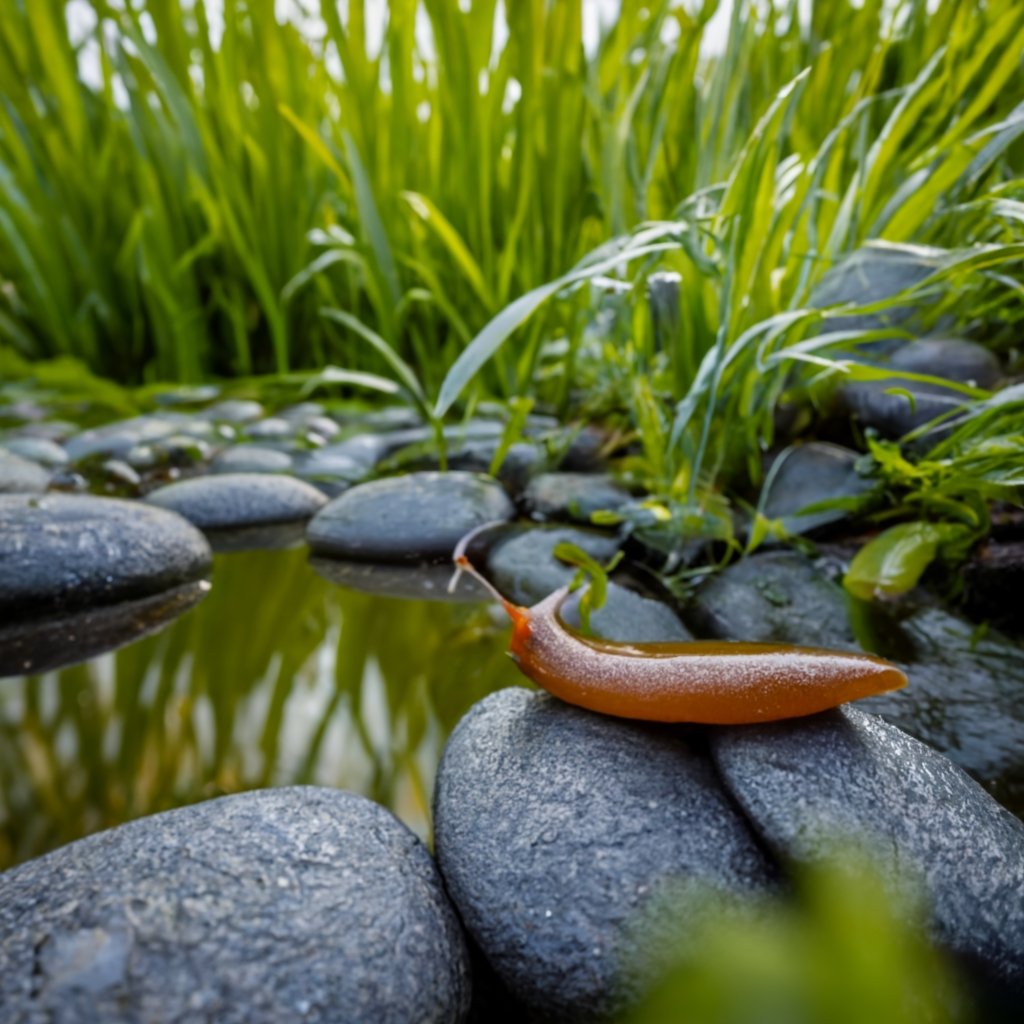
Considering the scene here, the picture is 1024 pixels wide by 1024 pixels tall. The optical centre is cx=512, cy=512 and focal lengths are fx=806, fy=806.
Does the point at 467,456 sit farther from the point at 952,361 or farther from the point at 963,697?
the point at 963,697

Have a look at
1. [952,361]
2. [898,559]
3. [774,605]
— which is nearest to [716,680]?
[774,605]

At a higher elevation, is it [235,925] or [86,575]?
[235,925]

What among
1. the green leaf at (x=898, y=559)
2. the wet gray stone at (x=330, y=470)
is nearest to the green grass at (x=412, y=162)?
the green leaf at (x=898, y=559)

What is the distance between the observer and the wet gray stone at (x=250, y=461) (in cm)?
218

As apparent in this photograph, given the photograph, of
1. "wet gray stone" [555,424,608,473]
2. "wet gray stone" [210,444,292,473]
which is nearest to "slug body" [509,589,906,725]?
"wet gray stone" [555,424,608,473]

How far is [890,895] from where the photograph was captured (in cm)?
64

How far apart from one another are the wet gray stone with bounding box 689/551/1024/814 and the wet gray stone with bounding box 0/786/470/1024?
617mm

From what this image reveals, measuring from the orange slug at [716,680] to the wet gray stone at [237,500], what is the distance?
3.96ft

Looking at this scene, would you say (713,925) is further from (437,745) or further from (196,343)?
(196,343)

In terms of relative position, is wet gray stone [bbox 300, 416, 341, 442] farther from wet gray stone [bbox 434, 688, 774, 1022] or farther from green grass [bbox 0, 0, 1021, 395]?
wet gray stone [bbox 434, 688, 774, 1022]

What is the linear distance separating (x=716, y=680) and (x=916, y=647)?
0.54 metres

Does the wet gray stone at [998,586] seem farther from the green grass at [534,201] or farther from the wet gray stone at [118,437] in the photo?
the wet gray stone at [118,437]

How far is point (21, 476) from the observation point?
6.54ft

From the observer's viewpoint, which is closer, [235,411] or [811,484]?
[811,484]
